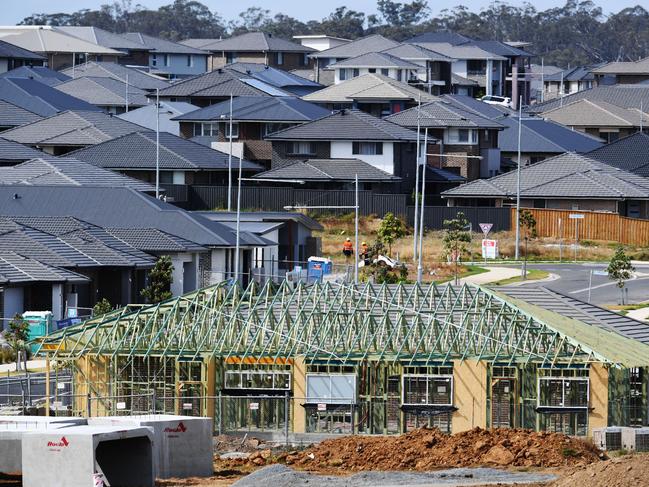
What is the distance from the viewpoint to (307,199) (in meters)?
109

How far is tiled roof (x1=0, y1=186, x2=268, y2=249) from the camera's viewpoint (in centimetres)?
8194

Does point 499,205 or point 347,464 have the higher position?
point 499,205

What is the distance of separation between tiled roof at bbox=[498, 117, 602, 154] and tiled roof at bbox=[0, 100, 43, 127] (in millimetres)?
31379

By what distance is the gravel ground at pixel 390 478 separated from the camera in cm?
3691

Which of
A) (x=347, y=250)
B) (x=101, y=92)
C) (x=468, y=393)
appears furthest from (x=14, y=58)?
(x=468, y=393)

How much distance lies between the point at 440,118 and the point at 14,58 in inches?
2144

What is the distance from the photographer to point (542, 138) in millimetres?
131750

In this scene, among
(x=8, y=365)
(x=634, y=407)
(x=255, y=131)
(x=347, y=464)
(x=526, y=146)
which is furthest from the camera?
(x=526, y=146)

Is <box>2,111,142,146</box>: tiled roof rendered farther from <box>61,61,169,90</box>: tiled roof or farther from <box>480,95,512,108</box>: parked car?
<box>480,95,512,108</box>: parked car

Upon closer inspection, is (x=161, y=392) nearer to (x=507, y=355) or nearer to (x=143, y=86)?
(x=507, y=355)

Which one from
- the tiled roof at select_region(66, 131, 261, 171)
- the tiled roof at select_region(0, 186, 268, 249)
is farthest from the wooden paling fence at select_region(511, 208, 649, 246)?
the tiled roof at select_region(0, 186, 268, 249)

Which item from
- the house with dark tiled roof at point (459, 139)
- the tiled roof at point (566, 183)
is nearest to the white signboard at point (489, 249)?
the tiled roof at point (566, 183)

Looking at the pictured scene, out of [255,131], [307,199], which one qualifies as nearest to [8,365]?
[307,199]

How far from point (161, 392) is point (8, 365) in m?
13.7
